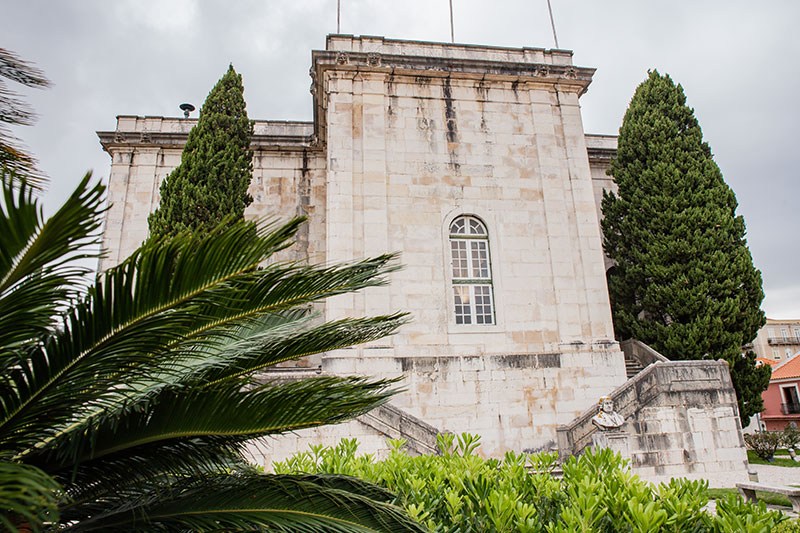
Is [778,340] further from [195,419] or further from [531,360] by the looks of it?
[195,419]

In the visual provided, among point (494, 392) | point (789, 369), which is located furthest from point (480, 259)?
point (789, 369)

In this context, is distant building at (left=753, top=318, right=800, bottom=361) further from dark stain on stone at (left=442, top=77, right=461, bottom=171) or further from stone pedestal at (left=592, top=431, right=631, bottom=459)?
stone pedestal at (left=592, top=431, right=631, bottom=459)

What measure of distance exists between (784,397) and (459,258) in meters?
34.3

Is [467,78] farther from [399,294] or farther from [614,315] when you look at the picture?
[614,315]

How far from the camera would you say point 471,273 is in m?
14.9

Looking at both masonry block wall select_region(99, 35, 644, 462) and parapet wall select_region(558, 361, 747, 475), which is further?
masonry block wall select_region(99, 35, 644, 462)

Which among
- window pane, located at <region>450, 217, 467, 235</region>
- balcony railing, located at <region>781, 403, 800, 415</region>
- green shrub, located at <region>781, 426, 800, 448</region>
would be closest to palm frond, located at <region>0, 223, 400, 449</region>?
window pane, located at <region>450, 217, 467, 235</region>

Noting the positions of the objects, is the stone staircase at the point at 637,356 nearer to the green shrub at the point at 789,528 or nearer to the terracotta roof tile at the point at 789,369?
the green shrub at the point at 789,528

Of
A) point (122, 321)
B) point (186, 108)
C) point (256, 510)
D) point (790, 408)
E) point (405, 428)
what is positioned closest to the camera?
point (122, 321)

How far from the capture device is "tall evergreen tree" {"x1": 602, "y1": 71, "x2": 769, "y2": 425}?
15.2 meters

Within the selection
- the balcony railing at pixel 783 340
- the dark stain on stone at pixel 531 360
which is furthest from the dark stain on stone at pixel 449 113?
the balcony railing at pixel 783 340

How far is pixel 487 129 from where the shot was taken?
15906mm

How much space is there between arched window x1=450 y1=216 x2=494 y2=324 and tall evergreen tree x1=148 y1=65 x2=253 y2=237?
615 cm

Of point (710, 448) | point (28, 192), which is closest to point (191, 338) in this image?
point (28, 192)
